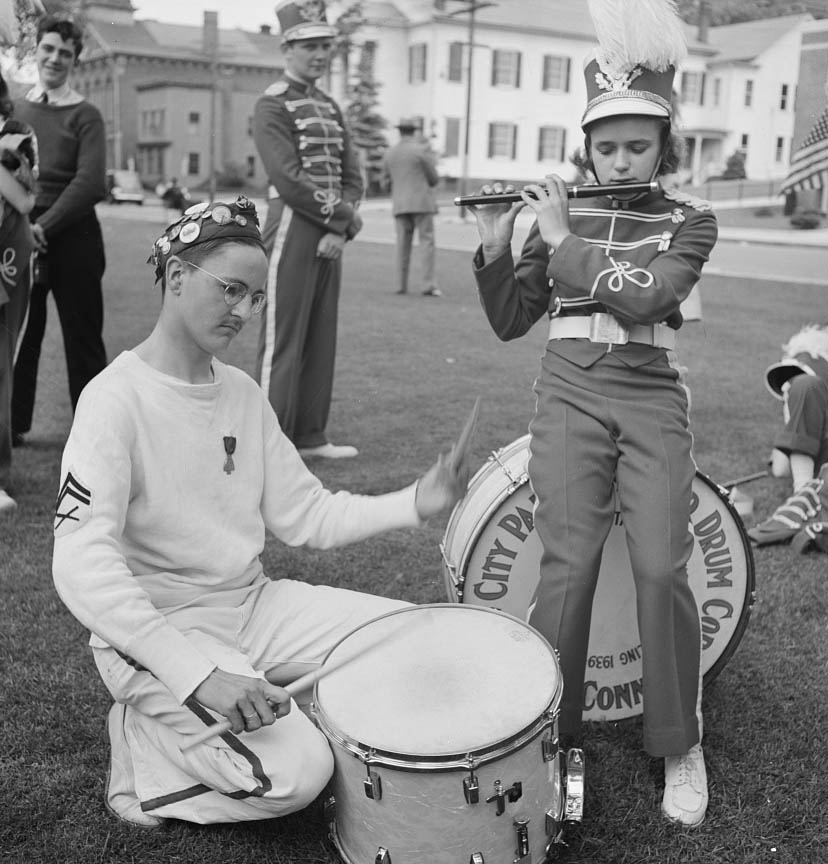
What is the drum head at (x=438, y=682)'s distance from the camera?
2234 millimetres

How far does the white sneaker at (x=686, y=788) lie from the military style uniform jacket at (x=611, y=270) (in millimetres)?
1118

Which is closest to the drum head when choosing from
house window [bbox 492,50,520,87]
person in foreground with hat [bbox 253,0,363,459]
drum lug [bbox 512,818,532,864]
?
drum lug [bbox 512,818,532,864]

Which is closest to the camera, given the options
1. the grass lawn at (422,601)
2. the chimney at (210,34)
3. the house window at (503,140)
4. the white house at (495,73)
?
the grass lawn at (422,601)

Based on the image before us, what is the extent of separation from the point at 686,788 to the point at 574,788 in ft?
1.48

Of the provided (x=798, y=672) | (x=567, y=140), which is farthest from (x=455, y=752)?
(x=567, y=140)

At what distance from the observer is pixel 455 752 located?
2.16 meters

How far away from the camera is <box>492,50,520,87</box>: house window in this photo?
47.8m

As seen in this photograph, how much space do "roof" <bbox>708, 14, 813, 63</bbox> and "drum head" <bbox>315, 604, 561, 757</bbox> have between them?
56278 millimetres

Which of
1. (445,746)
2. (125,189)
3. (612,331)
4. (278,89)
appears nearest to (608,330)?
(612,331)

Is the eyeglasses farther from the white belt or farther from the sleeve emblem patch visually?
the white belt

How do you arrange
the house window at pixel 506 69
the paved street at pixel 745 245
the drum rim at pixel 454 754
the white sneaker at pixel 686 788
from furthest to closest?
the house window at pixel 506 69
the paved street at pixel 745 245
the white sneaker at pixel 686 788
the drum rim at pixel 454 754

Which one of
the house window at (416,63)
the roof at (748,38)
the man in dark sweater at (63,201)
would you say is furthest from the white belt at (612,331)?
the roof at (748,38)

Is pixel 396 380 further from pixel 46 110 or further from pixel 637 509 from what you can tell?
pixel 637 509

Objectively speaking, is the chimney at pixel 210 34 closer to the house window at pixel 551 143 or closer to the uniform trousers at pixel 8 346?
the house window at pixel 551 143
